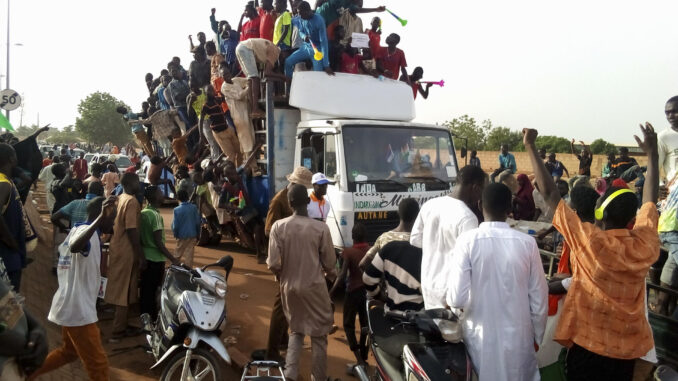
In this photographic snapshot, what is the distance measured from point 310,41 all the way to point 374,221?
2.75m

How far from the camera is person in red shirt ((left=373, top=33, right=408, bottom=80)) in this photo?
323 inches

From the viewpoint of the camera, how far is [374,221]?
6.16m

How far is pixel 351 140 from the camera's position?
6.34 m

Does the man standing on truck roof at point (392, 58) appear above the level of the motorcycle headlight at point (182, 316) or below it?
above

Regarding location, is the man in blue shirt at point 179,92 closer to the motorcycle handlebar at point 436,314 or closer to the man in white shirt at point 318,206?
the man in white shirt at point 318,206

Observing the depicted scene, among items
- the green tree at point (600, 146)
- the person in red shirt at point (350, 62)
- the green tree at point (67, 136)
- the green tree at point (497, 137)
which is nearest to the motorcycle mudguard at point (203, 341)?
the person in red shirt at point (350, 62)

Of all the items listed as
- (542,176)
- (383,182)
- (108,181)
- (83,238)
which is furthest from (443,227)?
(108,181)

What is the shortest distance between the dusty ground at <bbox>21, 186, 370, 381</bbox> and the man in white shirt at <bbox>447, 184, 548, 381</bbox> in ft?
7.36

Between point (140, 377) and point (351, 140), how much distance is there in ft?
11.2

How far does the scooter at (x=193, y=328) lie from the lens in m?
3.81

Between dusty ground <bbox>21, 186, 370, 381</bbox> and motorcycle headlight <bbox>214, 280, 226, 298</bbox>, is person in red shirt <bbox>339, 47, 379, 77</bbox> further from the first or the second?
motorcycle headlight <bbox>214, 280, 226, 298</bbox>

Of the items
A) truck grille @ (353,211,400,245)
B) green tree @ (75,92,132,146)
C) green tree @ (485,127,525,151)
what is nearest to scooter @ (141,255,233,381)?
truck grille @ (353,211,400,245)

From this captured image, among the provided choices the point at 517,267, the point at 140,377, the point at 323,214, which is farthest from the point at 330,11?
the point at 517,267

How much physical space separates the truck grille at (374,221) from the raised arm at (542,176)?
3.18 m
